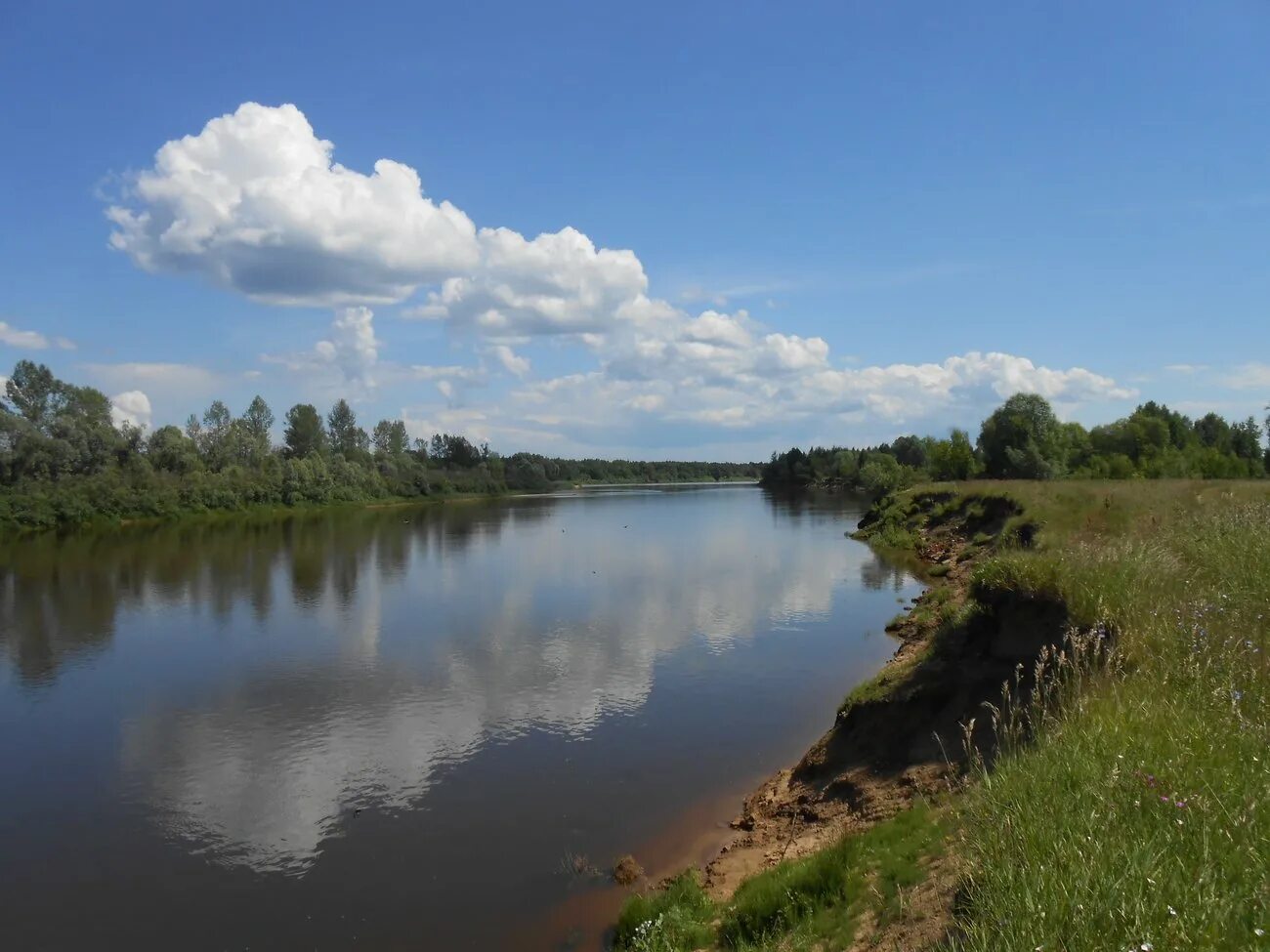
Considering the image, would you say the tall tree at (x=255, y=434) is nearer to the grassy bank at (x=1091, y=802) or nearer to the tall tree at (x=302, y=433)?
the tall tree at (x=302, y=433)

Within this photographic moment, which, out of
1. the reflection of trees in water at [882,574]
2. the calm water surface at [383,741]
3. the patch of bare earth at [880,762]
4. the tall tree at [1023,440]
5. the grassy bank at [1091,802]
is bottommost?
the calm water surface at [383,741]

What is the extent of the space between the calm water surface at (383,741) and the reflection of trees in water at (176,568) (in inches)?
14.8

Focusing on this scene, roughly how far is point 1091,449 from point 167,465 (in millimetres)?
103881

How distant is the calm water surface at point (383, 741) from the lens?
36.4 ft

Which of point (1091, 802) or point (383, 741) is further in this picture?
point (383, 741)

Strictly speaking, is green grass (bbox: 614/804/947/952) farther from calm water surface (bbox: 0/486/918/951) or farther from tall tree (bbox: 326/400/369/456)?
tall tree (bbox: 326/400/369/456)

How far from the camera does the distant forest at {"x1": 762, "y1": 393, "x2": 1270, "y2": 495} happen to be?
63469mm

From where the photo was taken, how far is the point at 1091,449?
81.3 m

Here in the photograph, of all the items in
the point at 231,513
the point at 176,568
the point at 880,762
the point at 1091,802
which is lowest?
the point at 176,568

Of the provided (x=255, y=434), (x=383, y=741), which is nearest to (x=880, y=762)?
(x=383, y=741)

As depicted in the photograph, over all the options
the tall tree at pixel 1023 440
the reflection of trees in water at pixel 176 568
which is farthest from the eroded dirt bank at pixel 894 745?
the tall tree at pixel 1023 440

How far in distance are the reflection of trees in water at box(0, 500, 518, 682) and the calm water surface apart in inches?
14.8

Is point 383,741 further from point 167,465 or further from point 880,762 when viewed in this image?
point 167,465

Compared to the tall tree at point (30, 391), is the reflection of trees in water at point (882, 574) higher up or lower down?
lower down
